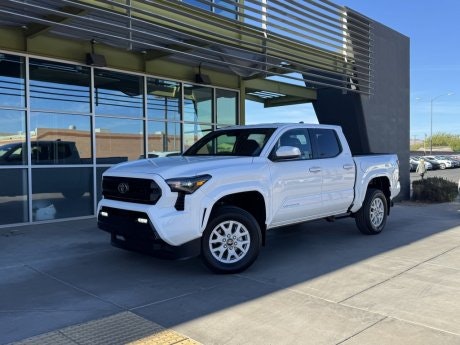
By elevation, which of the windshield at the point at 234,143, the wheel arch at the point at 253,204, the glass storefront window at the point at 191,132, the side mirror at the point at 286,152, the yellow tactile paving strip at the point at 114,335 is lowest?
the yellow tactile paving strip at the point at 114,335

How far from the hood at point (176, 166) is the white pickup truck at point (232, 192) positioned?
12 millimetres

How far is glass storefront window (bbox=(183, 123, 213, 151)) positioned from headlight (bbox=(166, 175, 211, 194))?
274 inches

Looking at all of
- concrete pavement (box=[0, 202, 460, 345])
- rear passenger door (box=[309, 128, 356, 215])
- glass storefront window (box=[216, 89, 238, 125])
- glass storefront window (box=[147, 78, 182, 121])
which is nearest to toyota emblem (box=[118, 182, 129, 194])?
concrete pavement (box=[0, 202, 460, 345])

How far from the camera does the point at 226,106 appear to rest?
13.6 m

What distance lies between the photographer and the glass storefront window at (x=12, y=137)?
903cm

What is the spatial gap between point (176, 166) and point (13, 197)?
200 inches

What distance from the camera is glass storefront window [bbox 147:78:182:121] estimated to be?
37.8 ft

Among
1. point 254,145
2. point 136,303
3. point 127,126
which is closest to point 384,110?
point 127,126

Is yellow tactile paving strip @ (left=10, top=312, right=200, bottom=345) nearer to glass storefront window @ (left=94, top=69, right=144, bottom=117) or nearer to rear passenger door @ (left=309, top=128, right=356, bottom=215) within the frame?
rear passenger door @ (left=309, top=128, right=356, bottom=215)

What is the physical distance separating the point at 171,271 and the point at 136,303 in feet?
3.99

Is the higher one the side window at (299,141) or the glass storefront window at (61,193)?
the side window at (299,141)

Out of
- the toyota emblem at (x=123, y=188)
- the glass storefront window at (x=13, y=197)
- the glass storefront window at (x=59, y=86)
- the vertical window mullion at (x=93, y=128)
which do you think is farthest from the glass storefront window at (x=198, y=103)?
the toyota emblem at (x=123, y=188)

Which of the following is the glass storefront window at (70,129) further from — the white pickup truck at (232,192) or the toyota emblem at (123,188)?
the toyota emblem at (123,188)

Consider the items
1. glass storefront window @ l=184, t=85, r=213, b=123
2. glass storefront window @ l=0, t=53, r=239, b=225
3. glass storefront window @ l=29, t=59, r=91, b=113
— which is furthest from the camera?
glass storefront window @ l=184, t=85, r=213, b=123
